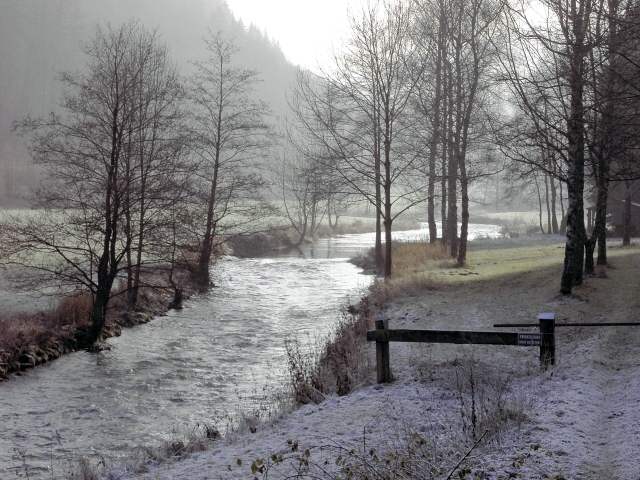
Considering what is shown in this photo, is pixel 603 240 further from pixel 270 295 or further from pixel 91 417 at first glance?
pixel 91 417

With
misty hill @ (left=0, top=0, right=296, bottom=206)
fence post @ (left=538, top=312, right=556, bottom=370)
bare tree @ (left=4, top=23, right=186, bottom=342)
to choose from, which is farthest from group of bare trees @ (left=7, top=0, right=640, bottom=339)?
misty hill @ (left=0, top=0, right=296, bottom=206)

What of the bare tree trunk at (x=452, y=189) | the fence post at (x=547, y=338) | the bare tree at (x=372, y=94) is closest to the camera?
the fence post at (x=547, y=338)

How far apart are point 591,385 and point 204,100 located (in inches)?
915

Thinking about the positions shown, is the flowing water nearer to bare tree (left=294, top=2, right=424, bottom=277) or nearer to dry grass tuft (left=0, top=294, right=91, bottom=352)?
dry grass tuft (left=0, top=294, right=91, bottom=352)

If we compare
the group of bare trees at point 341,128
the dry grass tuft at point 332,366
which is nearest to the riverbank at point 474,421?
the dry grass tuft at point 332,366

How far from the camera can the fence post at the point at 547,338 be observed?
9273mm

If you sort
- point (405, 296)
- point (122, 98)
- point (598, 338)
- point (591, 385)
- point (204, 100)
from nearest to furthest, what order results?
1. point (591, 385)
2. point (598, 338)
3. point (122, 98)
4. point (405, 296)
5. point (204, 100)

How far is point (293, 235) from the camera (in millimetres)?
52719

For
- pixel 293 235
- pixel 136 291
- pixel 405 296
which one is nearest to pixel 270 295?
pixel 136 291

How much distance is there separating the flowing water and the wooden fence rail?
3220 mm

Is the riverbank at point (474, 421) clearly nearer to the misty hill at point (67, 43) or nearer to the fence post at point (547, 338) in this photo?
the fence post at point (547, 338)

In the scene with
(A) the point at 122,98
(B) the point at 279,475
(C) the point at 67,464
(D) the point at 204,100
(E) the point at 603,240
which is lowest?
(C) the point at 67,464

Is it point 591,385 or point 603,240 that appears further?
point 603,240

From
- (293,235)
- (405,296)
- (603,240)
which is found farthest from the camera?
(293,235)
